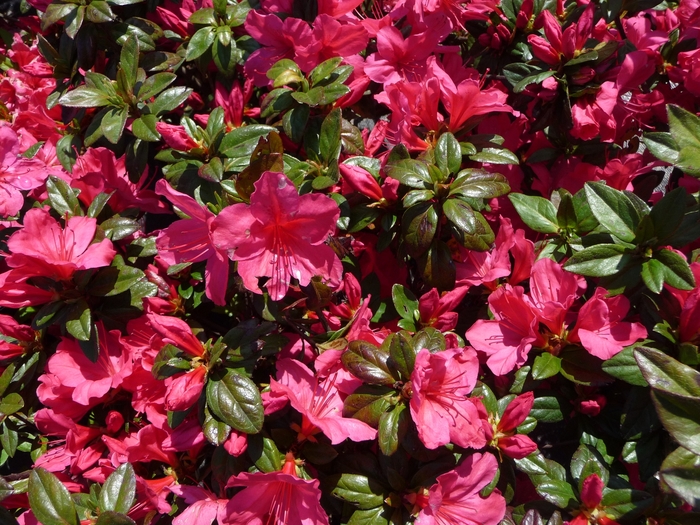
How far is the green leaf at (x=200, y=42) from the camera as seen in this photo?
1.68m

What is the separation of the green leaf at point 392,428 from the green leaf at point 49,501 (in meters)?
0.65

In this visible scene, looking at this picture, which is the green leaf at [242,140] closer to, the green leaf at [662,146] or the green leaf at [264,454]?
the green leaf at [264,454]

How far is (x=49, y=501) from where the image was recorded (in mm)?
1196

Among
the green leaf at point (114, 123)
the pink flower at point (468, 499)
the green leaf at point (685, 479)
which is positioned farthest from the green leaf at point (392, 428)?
the green leaf at point (114, 123)

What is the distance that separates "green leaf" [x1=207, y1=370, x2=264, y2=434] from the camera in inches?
45.6

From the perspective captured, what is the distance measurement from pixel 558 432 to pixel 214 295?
1.48 metres

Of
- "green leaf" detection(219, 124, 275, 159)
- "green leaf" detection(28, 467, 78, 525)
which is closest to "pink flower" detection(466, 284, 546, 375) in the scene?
"green leaf" detection(219, 124, 275, 159)

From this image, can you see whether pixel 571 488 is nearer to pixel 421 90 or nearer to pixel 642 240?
pixel 642 240

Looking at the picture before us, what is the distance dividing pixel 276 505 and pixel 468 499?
15.9 inches

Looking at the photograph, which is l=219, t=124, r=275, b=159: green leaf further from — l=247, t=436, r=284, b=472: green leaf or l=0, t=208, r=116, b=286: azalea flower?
l=247, t=436, r=284, b=472: green leaf

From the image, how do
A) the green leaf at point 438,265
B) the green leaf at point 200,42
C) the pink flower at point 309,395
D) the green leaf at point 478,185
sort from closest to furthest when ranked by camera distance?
1. the pink flower at point 309,395
2. the green leaf at point 478,185
3. the green leaf at point 438,265
4. the green leaf at point 200,42

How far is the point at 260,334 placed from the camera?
1273mm

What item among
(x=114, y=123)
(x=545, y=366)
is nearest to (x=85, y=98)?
(x=114, y=123)

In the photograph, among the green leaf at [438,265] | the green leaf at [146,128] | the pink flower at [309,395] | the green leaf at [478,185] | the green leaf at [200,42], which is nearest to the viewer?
the pink flower at [309,395]
